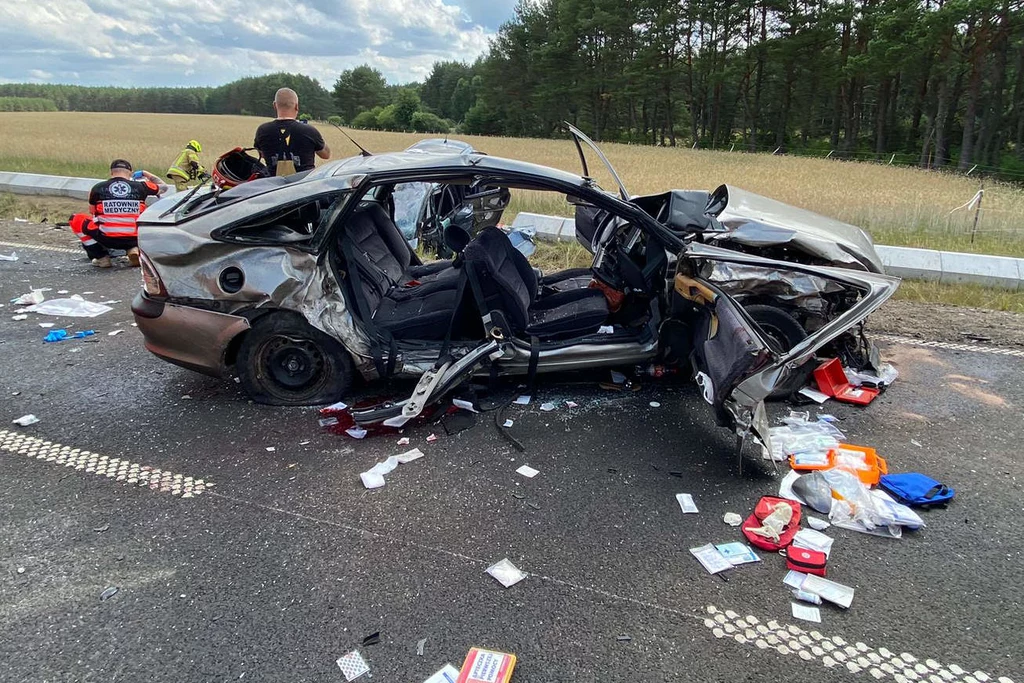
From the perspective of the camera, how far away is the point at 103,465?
10.9ft

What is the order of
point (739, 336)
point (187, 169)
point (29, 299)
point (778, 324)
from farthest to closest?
point (187, 169) < point (29, 299) < point (778, 324) < point (739, 336)

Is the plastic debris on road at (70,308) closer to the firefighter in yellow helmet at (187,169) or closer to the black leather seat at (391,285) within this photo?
the firefighter in yellow helmet at (187,169)

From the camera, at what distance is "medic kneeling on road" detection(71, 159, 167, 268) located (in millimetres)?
6992

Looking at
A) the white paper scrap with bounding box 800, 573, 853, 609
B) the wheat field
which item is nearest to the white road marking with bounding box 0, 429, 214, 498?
the white paper scrap with bounding box 800, 573, 853, 609

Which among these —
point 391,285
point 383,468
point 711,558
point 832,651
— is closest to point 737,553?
point 711,558

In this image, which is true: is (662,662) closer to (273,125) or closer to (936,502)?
(936,502)

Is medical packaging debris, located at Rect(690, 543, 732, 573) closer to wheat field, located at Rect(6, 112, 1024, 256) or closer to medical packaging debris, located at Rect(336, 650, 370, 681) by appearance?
medical packaging debris, located at Rect(336, 650, 370, 681)

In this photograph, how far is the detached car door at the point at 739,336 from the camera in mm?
3049

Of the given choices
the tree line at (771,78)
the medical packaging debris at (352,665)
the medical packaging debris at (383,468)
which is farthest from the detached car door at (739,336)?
the tree line at (771,78)

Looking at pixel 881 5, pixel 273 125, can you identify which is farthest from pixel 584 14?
pixel 273 125

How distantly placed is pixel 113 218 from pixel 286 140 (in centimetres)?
227

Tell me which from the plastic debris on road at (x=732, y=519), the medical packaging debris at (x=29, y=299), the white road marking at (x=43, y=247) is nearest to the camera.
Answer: the plastic debris on road at (x=732, y=519)

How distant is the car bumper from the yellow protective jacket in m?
4.39

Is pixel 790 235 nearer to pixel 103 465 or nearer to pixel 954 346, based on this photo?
pixel 954 346
